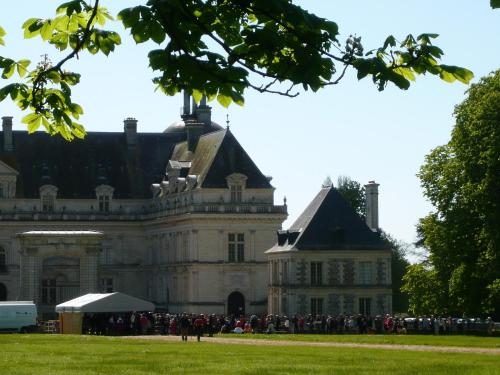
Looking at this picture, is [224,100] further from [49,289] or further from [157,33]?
[49,289]

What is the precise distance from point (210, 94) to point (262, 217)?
6644 centimetres

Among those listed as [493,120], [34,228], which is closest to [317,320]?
[493,120]

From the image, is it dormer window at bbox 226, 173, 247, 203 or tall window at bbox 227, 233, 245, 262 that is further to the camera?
tall window at bbox 227, 233, 245, 262

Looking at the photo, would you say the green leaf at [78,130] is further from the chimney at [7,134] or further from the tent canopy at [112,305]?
the chimney at [7,134]

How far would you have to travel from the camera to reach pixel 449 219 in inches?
2040

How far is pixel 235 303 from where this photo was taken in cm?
7431

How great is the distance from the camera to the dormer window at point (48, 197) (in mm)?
79500

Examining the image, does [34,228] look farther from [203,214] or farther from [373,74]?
[373,74]

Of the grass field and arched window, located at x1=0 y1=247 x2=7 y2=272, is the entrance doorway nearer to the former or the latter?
arched window, located at x1=0 y1=247 x2=7 y2=272

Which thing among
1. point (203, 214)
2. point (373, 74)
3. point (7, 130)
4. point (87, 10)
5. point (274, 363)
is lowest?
point (274, 363)

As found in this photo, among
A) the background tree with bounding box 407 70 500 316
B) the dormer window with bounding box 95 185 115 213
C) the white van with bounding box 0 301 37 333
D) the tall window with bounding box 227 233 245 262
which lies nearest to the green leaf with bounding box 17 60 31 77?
the background tree with bounding box 407 70 500 316

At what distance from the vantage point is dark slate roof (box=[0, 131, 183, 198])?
80.2 meters

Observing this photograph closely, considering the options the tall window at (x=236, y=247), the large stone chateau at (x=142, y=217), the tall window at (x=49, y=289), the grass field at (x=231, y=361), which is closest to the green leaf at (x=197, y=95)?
the grass field at (x=231, y=361)

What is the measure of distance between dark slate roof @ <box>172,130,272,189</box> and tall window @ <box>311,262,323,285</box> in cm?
1028
